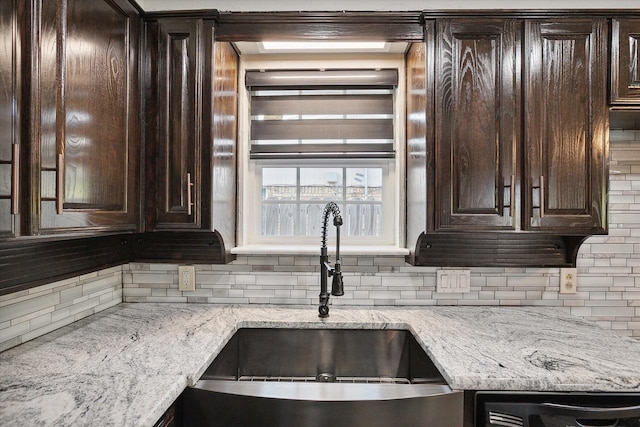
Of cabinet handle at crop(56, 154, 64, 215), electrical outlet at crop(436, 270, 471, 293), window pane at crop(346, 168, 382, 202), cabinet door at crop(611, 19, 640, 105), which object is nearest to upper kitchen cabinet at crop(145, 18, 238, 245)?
cabinet handle at crop(56, 154, 64, 215)

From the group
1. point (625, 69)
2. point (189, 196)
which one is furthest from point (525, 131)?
point (189, 196)

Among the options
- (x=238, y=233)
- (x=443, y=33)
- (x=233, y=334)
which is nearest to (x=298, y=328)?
(x=233, y=334)

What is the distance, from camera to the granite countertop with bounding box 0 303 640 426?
98cm

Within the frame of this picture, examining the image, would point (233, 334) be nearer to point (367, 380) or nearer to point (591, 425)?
point (367, 380)

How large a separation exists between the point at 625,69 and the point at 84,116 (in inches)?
81.0

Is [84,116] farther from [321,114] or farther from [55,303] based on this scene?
[321,114]

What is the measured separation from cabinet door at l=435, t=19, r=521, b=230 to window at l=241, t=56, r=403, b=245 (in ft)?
1.39

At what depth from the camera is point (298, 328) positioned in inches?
66.9

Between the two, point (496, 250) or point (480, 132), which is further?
point (496, 250)

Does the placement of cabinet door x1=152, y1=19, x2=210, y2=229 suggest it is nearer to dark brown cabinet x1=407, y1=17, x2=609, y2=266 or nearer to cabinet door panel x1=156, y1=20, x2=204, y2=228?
→ cabinet door panel x1=156, y1=20, x2=204, y2=228

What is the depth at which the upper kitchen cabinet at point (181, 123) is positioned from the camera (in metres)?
1.67

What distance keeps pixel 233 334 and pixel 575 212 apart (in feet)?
4.89

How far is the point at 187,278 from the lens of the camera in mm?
1961

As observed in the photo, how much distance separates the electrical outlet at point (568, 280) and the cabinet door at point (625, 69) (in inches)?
31.5
